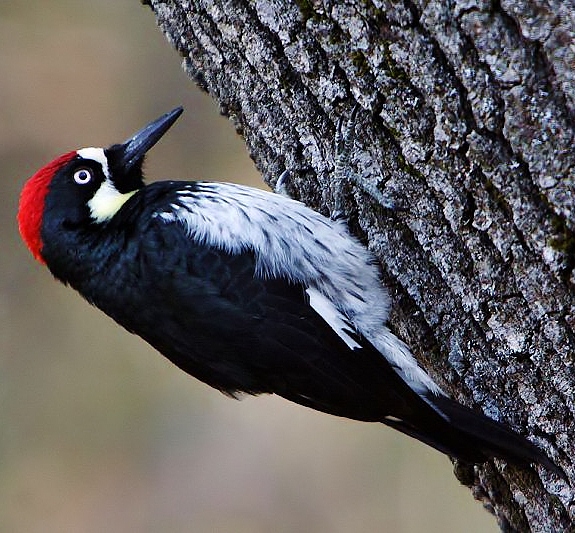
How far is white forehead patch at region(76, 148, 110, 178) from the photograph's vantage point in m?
3.06

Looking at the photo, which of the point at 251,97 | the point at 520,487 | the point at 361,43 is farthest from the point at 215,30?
the point at 520,487

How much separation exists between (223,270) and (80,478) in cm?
363

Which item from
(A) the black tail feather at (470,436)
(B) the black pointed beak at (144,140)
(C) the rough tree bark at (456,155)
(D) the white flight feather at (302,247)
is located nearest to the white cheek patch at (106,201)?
(B) the black pointed beak at (144,140)

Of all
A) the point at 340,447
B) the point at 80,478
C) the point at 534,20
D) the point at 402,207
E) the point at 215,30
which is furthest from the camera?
the point at 80,478

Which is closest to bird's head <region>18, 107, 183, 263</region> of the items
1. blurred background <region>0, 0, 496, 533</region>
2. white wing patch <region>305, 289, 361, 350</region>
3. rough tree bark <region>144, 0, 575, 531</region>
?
rough tree bark <region>144, 0, 575, 531</region>

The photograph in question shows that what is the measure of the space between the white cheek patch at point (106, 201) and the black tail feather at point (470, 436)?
3.79 feet

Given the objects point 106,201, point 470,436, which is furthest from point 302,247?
point 470,436

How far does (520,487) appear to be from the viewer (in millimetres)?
2408

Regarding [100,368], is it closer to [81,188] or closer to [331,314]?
[81,188]

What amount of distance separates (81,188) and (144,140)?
0.95ft

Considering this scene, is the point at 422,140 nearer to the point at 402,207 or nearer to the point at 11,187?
the point at 402,207

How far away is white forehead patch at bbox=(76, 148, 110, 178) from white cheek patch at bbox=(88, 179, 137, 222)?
46 millimetres

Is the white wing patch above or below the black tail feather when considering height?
above

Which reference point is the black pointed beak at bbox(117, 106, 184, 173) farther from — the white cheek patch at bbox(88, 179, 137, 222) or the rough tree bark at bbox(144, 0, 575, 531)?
the rough tree bark at bbox(144, 0, 575, 531)
